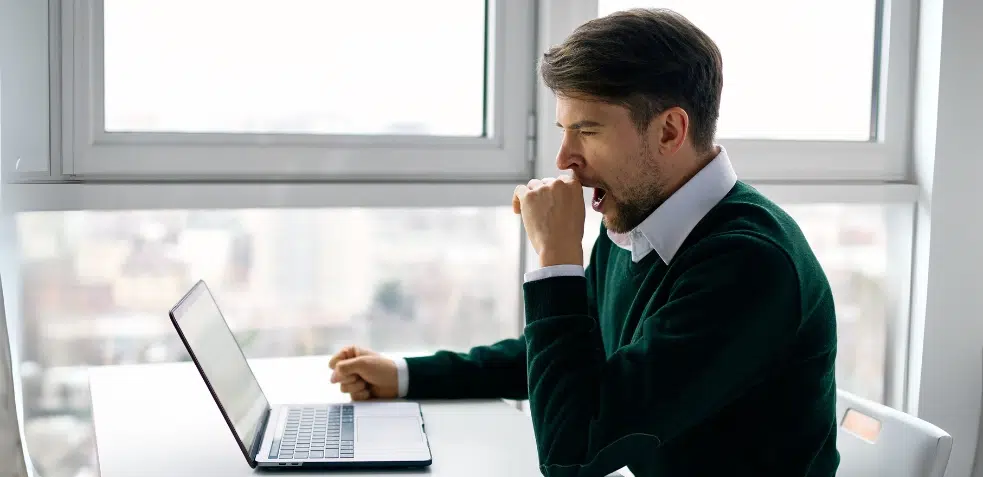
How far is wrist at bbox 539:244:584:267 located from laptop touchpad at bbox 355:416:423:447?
30 centimetres

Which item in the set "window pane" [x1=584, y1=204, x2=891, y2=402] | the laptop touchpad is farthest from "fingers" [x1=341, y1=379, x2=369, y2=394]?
"window pane" [x1=584, y1=204, x2=891, y2=402]

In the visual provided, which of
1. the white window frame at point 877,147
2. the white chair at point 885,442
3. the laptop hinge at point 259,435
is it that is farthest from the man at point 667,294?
the white window frame at point 877,147

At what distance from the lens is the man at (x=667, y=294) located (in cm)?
115

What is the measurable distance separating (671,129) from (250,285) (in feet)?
3.63

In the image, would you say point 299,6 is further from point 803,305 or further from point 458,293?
point 803,305

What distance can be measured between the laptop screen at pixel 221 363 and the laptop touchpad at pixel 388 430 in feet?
0.47

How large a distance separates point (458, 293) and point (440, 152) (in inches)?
13.7

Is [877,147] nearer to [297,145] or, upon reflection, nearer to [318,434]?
[297,145]

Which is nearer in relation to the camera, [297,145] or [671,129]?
[671,129]

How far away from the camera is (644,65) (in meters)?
1.27

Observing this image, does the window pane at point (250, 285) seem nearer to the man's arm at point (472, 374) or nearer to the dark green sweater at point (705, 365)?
the man's arm at point (472, 374)

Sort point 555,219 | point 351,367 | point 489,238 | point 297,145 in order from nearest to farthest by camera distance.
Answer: point 555,219, point 351,367, point 297,145, point 489,238

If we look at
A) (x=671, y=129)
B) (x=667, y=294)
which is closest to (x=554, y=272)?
(x=667, y=294)

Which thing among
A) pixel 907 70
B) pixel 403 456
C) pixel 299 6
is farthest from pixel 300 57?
pixel 907 70
